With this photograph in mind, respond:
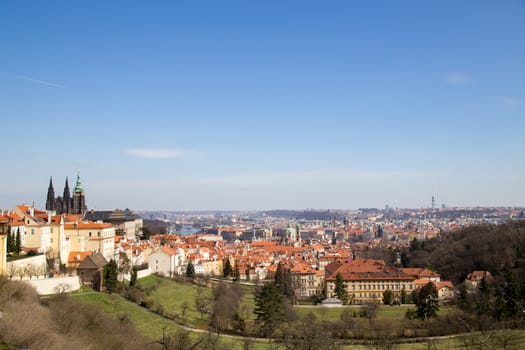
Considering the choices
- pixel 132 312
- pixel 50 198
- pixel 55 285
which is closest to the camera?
pixel 55 285

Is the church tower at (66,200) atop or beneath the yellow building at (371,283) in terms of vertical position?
atop

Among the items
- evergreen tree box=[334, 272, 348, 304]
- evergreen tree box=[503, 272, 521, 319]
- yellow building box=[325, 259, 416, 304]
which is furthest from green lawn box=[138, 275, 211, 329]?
evergreen tree box=[503, 272, 521, 319]

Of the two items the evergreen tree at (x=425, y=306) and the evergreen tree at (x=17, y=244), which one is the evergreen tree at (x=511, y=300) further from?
the evergreen tree at (x=17, y=244)

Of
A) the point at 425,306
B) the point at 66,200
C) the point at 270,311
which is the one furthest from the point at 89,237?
the point at 66,200

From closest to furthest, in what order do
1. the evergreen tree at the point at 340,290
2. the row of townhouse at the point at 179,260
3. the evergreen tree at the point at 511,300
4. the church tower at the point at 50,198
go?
the evergreen tree at the point at 511,300, the evergreen tree at the point at 340,290, the row of townhouse at the point at 179,260, the church tower at the point at 50,198

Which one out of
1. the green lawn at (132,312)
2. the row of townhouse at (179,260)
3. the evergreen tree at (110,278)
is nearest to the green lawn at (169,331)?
the green lawn at (132,312)

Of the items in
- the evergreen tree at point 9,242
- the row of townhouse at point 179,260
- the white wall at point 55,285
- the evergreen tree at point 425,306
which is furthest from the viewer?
the row of townhouse at point 179,260

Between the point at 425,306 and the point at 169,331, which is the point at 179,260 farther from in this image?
the point at 169,331

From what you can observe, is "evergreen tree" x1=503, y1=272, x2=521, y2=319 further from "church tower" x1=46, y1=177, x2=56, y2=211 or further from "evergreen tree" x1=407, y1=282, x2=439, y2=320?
"church tower" x1=46, y1=177, x2=56, y2=211

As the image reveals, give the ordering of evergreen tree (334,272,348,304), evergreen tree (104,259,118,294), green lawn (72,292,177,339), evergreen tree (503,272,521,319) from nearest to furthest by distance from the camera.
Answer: green lawn (72,292,177,339)
evergreen tree (104,259,118,294)
evergreen tree (503,272,521,319)
evergreen tree (334,272,348,304)

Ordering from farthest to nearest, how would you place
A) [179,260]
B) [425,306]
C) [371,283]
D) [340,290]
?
[179,260]
[371,283]
[340,290]
[425,306]
